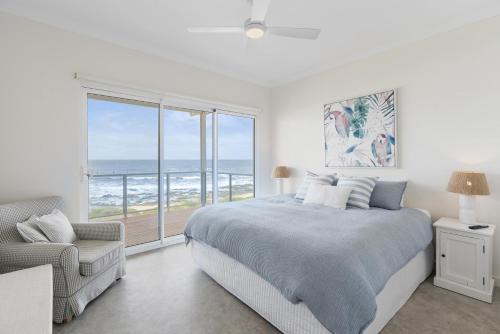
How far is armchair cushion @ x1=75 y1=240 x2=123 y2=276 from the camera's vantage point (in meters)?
1.93

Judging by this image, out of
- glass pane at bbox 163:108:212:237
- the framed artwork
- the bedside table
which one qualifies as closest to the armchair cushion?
glass pane at bbox 163:108:212:237

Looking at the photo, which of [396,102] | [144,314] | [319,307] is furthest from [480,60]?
[144,314]

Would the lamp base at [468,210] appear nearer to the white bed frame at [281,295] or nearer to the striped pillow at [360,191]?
the white bed frame at [281,295]

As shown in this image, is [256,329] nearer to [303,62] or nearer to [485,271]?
[485,271]

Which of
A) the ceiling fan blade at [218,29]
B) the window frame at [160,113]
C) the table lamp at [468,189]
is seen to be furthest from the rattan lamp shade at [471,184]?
the window frame at [160,113]

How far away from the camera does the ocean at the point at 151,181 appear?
3139mm

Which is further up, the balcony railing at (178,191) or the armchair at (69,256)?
the balcony railing at (178,191)

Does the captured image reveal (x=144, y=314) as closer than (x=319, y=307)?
No

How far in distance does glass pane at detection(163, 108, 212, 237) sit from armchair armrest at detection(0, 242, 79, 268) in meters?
1.89

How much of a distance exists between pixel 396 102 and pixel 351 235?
82.6 inches

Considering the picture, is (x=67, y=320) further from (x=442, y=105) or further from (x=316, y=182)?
(x=442, y=105)

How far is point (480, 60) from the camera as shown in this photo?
2.42 meters

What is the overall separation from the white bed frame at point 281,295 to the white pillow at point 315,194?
1067 millimetres

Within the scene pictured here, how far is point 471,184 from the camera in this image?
222 centimetres
